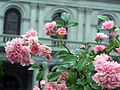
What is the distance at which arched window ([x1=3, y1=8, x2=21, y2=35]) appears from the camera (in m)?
21.3

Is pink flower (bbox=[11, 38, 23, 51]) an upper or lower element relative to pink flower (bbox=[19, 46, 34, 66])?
upper

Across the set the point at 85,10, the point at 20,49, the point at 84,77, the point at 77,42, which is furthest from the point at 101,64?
the point at 85,10

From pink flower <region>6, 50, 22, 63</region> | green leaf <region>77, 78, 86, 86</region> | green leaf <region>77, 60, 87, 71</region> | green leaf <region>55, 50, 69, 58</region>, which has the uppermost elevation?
green leaf <region>55, 50, 69, 58</region>

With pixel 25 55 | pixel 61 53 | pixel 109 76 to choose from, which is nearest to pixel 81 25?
pixel 61 53

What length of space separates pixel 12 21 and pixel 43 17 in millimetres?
1946

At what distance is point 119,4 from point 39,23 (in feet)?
18.2

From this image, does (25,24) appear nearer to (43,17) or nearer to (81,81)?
(43,17)

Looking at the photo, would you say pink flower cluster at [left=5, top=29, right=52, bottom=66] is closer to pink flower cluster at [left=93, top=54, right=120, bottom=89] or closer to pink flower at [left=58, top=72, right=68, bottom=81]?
pink flower at [left=58, top=72, right=68, bottom=81]

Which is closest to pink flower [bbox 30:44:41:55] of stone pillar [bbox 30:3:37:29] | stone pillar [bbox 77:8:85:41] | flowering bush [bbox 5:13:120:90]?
flowering bush [bbox 5:13:120:90]

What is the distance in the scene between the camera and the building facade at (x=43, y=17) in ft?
69.8

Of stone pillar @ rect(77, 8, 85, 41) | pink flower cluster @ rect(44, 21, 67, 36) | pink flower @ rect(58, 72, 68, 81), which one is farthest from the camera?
stone pillar @ rect(77, 8, 85, 41)

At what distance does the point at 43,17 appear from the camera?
70.5 feet

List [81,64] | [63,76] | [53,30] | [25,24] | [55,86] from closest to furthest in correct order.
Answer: [81,64] → [55,86] → [63,76] → [53,30] → [25,24]

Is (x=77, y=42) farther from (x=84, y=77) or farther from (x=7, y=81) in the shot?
(x=84, y=77)
